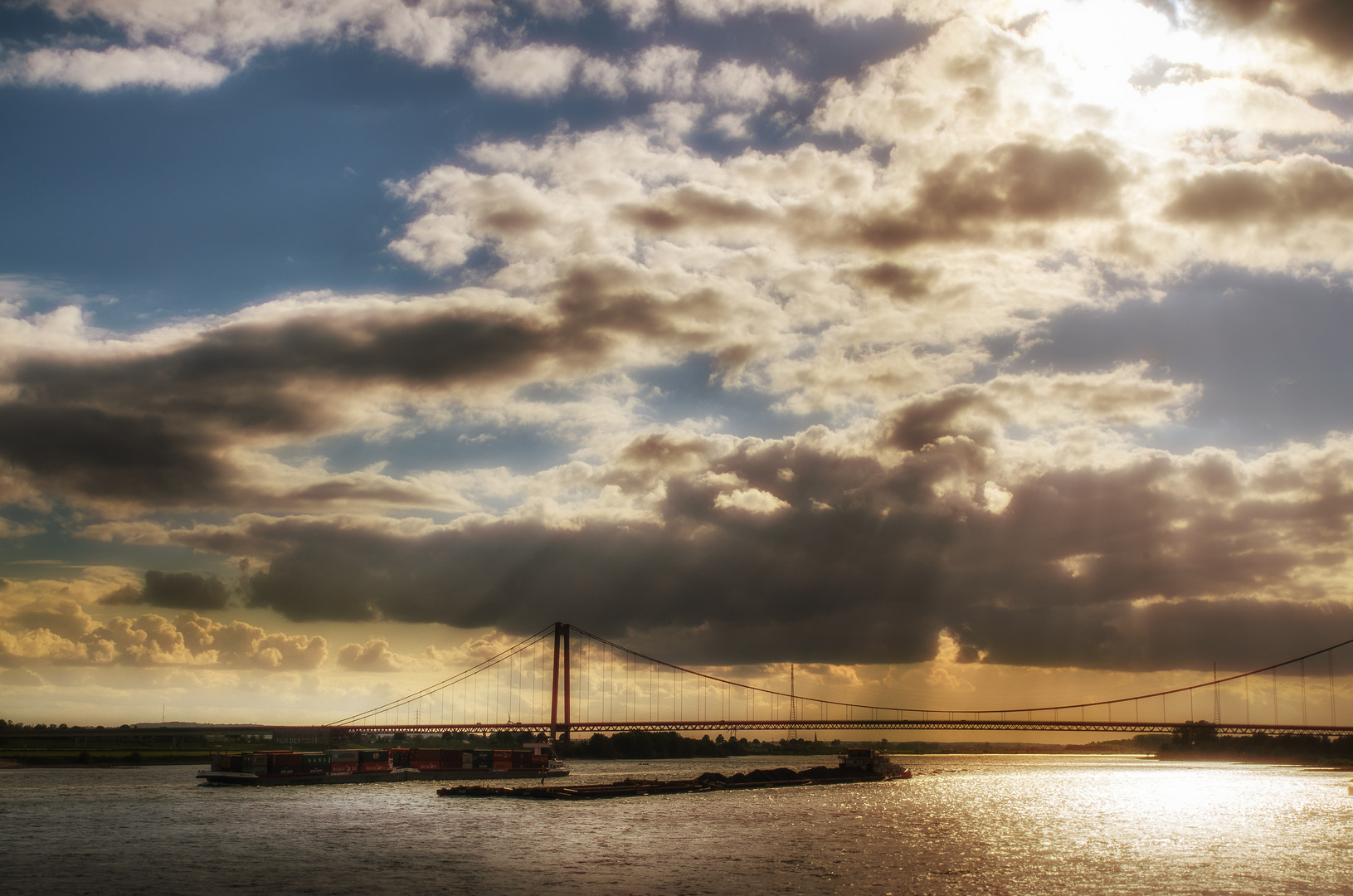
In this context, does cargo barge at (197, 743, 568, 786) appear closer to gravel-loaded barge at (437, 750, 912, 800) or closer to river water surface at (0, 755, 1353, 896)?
river water surface at (0, 755, 1353, 896)

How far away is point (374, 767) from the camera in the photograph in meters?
103

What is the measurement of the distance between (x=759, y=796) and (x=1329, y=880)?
161 feet

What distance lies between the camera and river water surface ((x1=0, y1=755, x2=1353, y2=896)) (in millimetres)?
40250

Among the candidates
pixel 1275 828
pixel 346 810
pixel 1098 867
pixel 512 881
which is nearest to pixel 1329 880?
pixel 1098 867

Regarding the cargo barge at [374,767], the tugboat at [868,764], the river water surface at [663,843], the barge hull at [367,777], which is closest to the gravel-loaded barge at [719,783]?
the tugboat at [868,764]

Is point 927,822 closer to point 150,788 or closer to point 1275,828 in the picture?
point 1275,828

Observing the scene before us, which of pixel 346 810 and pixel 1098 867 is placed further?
pixel 346 810

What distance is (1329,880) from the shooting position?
42.7m

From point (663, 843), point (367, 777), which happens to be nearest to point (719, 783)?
point (367, 777)

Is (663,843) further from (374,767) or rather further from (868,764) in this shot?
(868,764)

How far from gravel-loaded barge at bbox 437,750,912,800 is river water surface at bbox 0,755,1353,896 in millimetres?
4390


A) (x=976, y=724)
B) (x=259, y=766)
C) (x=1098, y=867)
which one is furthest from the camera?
(x=976, y=724)

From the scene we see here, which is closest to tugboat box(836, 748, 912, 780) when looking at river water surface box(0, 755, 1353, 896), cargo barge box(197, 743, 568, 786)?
river water surface box(0, 755, 1353, 896)

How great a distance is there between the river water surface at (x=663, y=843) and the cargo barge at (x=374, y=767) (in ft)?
12.1
